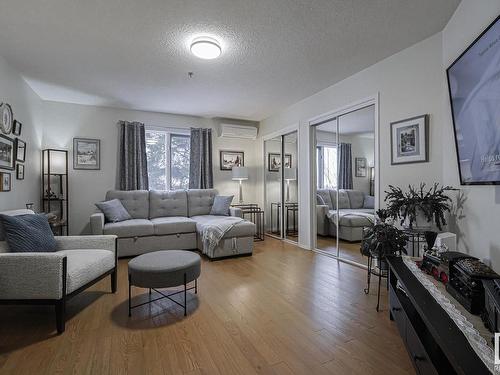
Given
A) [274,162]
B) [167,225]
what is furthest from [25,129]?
[274,162]

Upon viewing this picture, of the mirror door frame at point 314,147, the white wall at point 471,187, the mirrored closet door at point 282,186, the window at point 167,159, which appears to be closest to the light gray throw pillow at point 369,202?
the mirror door frame at point 314,147

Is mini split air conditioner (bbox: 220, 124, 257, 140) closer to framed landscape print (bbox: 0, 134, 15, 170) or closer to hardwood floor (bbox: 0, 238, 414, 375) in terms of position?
framed landscape print (bbox: 0, 134, 15, 170)

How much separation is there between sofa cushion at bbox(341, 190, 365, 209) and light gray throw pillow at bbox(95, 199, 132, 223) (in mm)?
3474

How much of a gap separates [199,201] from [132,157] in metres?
1.45

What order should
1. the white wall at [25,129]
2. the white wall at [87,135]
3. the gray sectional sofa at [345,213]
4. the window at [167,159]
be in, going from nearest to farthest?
the white wall at [25,129]
the gray sectional sofa at [345,213]
the white wall at [87,135]
the window at [167,159]

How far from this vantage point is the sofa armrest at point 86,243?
2.62m

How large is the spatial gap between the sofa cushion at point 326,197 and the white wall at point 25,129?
4084mm

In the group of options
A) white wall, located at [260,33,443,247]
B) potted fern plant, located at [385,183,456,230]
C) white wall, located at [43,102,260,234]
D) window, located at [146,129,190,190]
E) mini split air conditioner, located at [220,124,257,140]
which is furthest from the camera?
mini split air conditioner, located at [220,124,257,140]

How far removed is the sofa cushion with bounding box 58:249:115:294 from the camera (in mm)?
2059

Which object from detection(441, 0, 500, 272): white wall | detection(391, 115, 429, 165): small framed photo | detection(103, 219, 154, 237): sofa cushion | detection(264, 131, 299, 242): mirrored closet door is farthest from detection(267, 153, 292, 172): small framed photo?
detection(441, 0, 500, 272): white wall

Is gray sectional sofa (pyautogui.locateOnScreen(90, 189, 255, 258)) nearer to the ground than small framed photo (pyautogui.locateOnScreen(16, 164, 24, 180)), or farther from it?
nearer to the ground

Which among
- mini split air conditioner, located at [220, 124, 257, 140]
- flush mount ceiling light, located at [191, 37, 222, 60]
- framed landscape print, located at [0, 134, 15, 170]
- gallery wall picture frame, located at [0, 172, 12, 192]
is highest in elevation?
flush mount ceiling light, located at [191, 37, 222, 60]

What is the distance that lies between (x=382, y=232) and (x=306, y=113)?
2.70m

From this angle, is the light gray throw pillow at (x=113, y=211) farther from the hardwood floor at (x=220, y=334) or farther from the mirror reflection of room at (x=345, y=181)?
the mirror reflection of room at (x=345, y=181)
